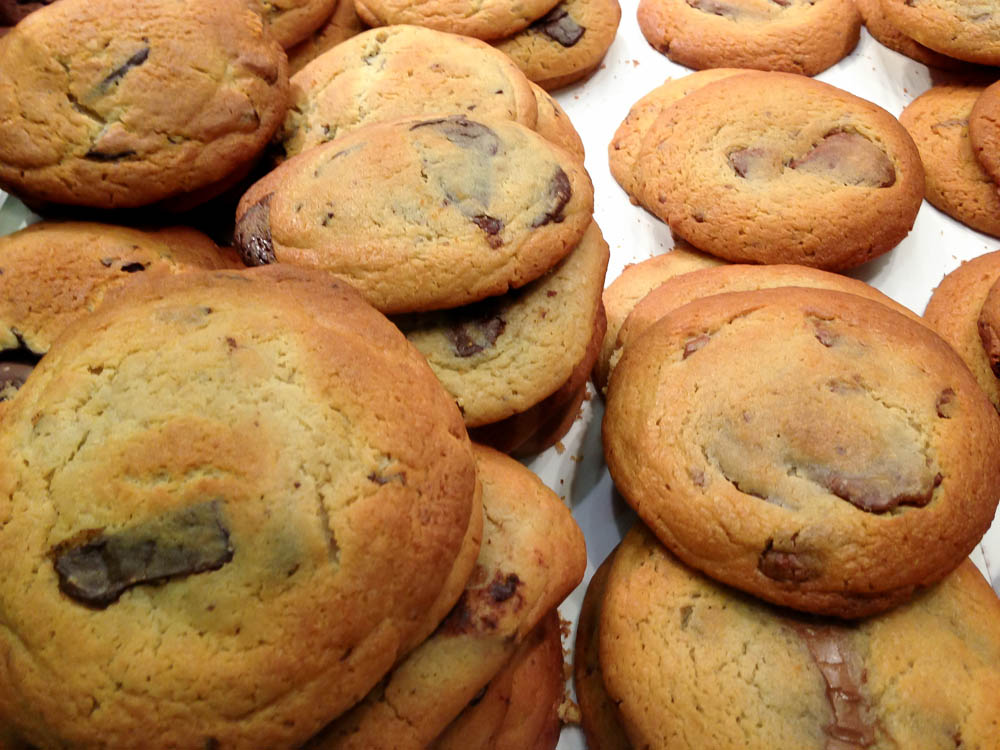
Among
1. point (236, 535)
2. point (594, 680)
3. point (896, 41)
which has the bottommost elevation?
point (594, 680)

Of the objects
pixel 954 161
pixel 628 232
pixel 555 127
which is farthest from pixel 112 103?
pixel 954 161

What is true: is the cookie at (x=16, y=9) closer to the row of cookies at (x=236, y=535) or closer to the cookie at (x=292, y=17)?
the cookie at (x=292, y=17)

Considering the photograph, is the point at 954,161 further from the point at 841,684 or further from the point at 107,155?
the point at 107,155

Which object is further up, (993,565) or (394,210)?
(394,210)

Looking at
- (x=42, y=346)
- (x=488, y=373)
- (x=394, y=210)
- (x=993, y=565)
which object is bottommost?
(x=993, y=565)

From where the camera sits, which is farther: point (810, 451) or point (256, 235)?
point (256, 235)

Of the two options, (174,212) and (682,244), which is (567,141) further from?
(174,212)

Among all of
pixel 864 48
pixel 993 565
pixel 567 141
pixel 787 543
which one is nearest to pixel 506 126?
pixel 567 141

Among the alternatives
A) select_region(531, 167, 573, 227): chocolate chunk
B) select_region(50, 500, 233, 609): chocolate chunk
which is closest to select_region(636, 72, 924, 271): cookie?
select_region(531, 167, 573, 227): chocolate chunk
